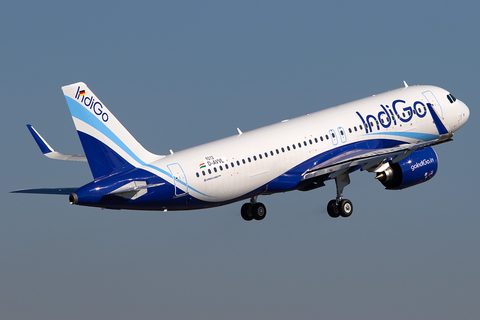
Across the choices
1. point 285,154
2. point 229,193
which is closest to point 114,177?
point 229,193

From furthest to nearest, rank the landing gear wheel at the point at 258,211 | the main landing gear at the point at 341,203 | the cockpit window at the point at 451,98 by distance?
the cockpit window at the point at 451,98, the landing gear wheel at the point at 258,211, the main landing gear at the point at 341,203

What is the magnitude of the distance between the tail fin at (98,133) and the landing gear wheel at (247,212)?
11676 mm

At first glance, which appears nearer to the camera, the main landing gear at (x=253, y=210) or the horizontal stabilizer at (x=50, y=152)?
the horizontal stabilizer at (x=50, y=152)

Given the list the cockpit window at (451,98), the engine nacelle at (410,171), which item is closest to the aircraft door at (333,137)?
the engine nacelle at (410,171)

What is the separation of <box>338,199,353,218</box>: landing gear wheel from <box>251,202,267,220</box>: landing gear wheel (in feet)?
16.8

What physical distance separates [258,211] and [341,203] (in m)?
5.51

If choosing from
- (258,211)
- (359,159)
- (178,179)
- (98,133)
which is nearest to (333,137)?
(359,159)

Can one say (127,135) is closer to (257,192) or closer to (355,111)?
A: (257,192)

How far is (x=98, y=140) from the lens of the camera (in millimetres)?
52562

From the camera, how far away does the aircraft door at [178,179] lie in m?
53.9

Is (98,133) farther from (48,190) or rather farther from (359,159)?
(359,159)

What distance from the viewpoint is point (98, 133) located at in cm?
5262

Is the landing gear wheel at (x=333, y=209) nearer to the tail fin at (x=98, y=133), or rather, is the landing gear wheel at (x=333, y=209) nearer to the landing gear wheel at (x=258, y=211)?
the landing gear wheel at (x=258, y=211)

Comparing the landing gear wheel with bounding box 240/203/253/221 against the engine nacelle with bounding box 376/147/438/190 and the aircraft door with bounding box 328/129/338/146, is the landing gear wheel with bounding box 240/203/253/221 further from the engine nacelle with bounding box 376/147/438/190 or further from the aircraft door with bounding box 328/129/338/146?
the engine nacelle with bounding box 376/147/438/190
